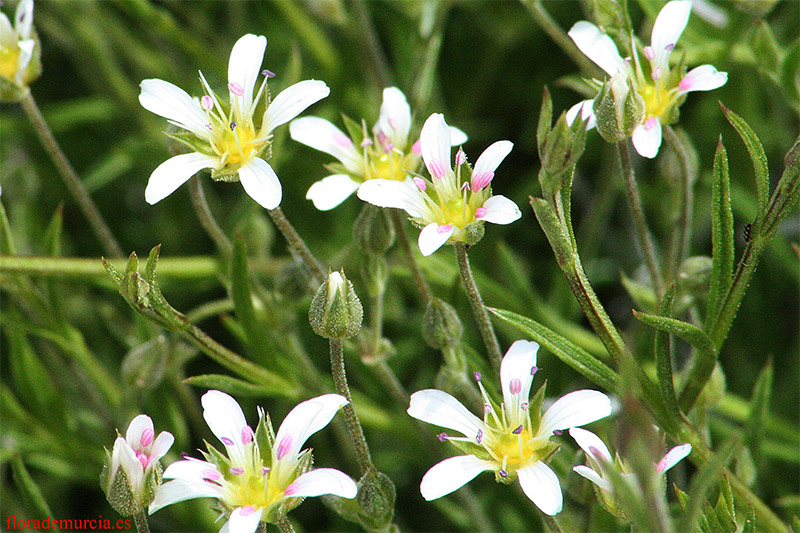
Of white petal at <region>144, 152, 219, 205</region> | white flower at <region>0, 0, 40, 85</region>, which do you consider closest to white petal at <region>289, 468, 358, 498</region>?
white petal at <region>144, 152, 219, 205</region>

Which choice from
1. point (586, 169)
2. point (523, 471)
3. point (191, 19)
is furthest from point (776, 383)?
point (191, 19)

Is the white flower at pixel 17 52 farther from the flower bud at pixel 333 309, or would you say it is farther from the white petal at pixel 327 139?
the flower bud at pixel 333 309

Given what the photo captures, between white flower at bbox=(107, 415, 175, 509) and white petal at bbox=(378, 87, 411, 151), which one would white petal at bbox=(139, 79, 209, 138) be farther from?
white flower at bbox=(107, 415, 175, 509)

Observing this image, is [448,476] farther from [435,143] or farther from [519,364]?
[435,143]

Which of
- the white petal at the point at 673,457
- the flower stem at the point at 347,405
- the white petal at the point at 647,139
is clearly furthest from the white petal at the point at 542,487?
the white petal at the point at 647,139

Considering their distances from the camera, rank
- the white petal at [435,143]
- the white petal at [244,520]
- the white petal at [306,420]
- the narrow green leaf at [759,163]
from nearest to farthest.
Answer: the white petal at [244,520] < the white petal at [306,420] < the narrow green leaf at [759,163] < the white petal at [435,143]
